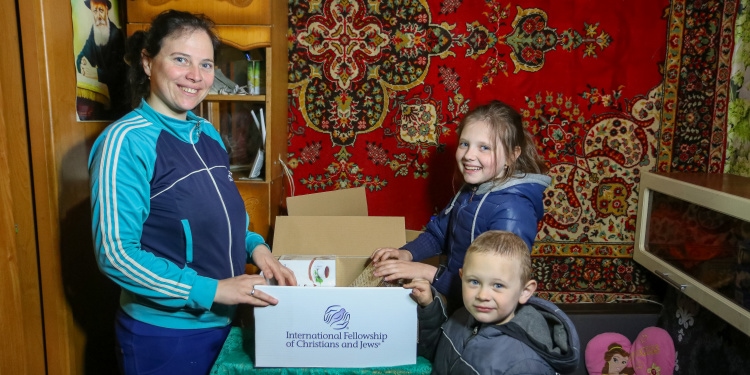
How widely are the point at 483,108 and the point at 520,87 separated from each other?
2.71 ft

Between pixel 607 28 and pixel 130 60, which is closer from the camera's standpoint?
pixel 130 60

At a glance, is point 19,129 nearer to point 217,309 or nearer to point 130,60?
point 130,60

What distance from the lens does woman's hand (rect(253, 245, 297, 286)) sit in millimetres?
1554

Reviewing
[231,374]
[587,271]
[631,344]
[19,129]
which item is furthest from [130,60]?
[631,344]

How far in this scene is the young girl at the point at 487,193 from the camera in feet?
5.20

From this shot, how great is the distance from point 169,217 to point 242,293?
274 mm

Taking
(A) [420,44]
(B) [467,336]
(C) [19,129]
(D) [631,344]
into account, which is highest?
(A) [420,44]

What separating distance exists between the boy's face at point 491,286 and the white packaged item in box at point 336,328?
0.15 m

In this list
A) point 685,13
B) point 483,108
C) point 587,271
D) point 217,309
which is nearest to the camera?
point 217,309

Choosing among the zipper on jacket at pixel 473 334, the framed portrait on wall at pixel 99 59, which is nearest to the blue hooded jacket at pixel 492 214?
the zipper on jacket at pixel 473 334

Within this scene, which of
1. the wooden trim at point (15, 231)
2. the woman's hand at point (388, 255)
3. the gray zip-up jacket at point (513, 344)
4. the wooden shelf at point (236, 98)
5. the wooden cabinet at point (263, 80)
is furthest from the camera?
the wooden shelf at point (236, 98)

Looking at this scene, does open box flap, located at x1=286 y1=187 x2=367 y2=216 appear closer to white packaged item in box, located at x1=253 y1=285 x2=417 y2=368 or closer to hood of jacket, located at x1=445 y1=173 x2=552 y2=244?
hood of jacket, located at x1=445 y1=173 x2=552 y2=244

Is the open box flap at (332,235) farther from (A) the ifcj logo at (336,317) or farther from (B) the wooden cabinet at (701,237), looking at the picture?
(B) the wooden cabinet at (701,237)

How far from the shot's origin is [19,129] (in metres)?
1.55
